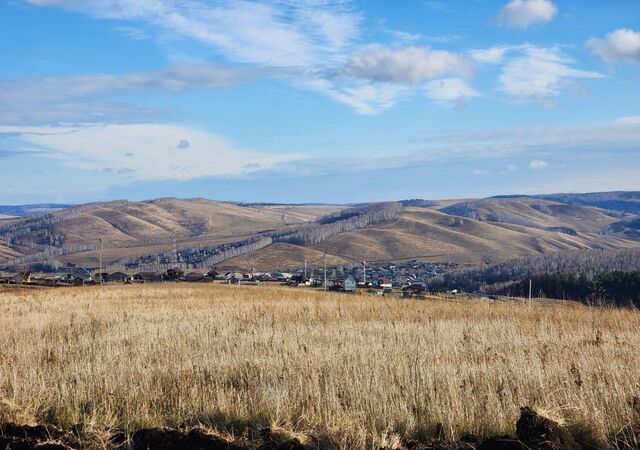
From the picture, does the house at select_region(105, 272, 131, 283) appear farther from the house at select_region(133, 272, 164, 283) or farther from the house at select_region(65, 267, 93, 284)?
the house at select_region(65, 267, 93, 284)

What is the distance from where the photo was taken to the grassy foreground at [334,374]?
24.2ft

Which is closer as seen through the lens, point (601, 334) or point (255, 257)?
point (601, 334)

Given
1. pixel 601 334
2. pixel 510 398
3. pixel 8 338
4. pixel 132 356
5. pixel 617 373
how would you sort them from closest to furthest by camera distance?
pixel 510 398
pixel 617 373
pixel 132 356
pixel 601 334
pixel 8 338

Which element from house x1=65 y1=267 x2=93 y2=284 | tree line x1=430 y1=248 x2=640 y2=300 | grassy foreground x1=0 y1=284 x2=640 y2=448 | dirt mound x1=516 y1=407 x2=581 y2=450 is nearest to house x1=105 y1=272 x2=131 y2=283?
house x1=65 y1=267 x2=93 y2=284

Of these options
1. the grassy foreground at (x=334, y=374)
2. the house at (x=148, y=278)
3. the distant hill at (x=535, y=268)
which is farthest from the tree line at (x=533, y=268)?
the grassy foreground at (x=334, y=374)

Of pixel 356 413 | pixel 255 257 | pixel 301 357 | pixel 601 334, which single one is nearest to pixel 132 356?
pixel 301 357

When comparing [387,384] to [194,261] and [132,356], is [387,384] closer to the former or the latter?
[132,356]

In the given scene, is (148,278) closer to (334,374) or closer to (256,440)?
(334,374)

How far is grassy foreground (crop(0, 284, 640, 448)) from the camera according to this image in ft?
24.2

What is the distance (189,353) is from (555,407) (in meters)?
6.80

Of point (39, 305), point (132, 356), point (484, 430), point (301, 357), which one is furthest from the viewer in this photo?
point (39, 305)

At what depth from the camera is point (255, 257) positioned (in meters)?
185

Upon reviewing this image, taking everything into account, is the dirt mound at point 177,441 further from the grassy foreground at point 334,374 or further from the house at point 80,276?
the house at point 80,276

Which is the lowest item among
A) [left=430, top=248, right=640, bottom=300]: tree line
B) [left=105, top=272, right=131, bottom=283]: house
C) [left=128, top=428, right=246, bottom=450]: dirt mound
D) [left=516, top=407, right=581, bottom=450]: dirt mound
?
[left=430, top=248, right=640, bottom=300]: tree line
